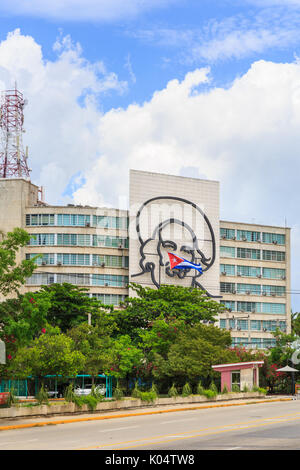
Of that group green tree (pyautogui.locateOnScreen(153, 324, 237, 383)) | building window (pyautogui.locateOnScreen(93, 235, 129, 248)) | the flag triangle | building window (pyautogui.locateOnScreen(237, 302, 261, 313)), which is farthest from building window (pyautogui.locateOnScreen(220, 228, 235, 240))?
green tree (pyautogui.locateOnScreen(153, 324, 237, 383))

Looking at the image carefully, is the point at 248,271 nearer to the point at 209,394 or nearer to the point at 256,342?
the point at 256,342

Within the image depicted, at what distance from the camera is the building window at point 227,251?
3625 inches

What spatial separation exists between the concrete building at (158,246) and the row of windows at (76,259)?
12 cm

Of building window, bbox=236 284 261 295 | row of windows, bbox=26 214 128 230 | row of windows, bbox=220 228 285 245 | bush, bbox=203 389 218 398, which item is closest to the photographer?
bush, bbox=203 389 218 398

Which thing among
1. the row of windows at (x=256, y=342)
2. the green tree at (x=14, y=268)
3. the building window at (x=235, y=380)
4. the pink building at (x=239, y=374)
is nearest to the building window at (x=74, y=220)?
the row of windows at (x=256, y=342)

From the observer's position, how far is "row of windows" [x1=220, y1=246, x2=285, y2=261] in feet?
304

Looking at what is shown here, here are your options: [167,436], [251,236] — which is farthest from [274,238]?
[167,436]

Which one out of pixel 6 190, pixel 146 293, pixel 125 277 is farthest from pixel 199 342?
pixel 6 190

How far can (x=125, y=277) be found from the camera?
83375 mm

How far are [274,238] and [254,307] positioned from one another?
1041 centimetres

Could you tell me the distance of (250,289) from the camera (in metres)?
94.5

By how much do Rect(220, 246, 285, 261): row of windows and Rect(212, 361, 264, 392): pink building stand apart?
37191mm

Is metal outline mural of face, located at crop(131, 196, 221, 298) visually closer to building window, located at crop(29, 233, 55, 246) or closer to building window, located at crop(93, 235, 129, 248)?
building window, located at crop(93, 235, 129, 248)
